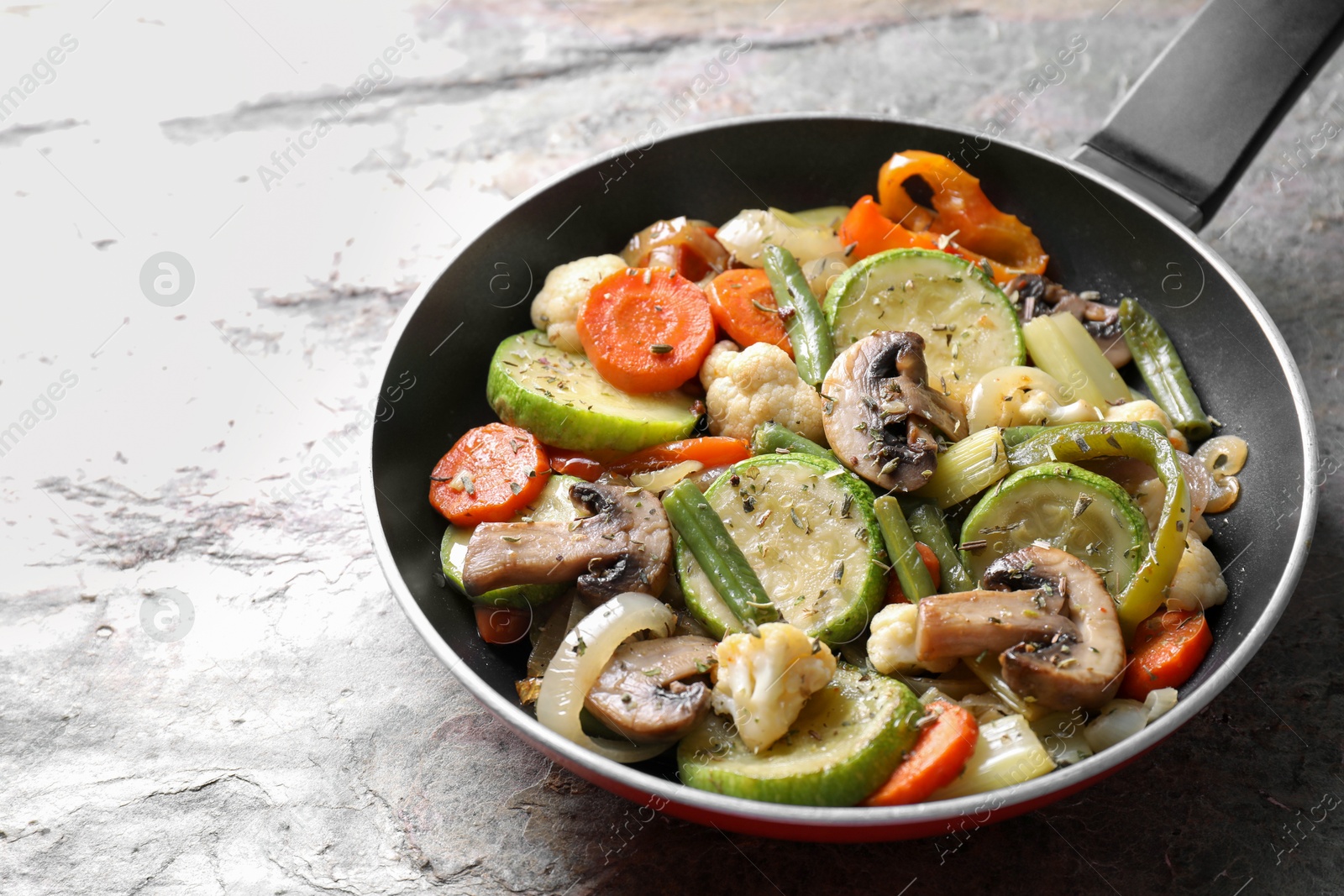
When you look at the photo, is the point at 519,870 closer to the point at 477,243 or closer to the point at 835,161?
the point at 477,243

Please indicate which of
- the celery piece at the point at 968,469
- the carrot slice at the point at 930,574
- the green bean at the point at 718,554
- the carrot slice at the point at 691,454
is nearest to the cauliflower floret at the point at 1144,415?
the celery piece at the point at 968,469

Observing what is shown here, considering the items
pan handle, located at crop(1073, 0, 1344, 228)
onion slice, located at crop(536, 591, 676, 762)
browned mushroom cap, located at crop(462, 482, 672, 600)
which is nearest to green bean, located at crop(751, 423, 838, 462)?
browned mushroom cap, located at crop(462, 482, 672, 600)

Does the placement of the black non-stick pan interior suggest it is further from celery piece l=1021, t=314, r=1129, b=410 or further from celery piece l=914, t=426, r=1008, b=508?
celery piece l=914, t=426, r=1008, b=508

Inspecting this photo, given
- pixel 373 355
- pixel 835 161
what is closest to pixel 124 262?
pixel 373 355

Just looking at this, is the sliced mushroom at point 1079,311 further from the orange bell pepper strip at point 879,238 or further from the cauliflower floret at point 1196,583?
the cauliflower floret at point 1196,583

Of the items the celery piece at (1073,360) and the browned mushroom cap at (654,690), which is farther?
the celery piece at (1073,360)
